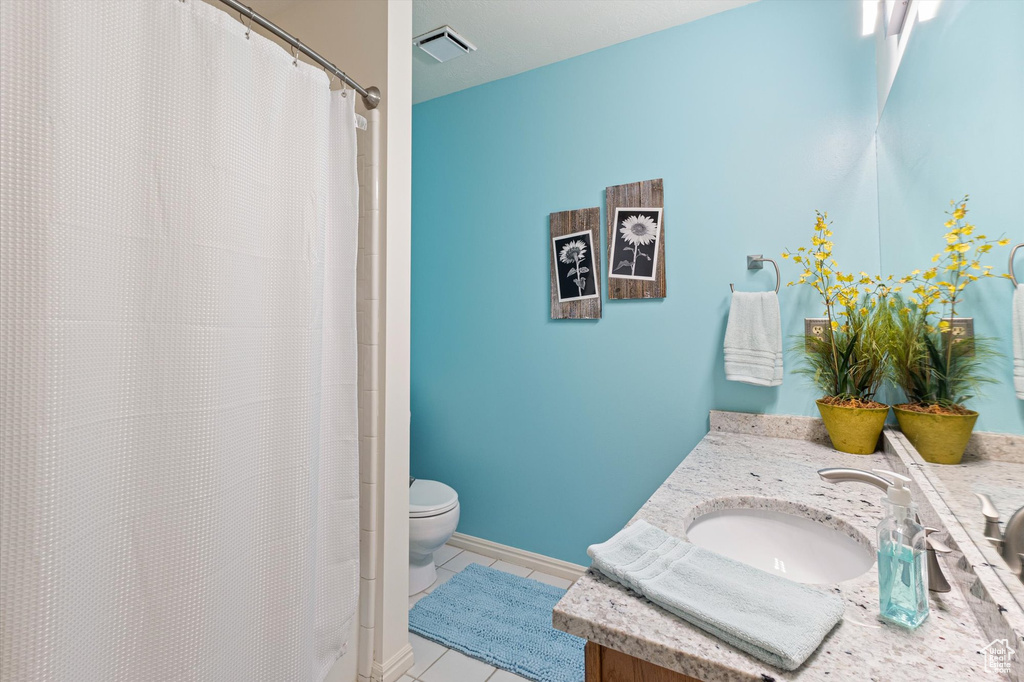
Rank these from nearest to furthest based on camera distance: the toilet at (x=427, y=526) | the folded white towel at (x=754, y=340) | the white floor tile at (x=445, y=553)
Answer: the folded white towel at (x=754, y=340) → the toilet at (x=427, y=526) → the white floor tile at (x=445, y=553)

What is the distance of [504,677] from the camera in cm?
168

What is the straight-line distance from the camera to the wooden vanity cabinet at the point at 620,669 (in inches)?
26.3

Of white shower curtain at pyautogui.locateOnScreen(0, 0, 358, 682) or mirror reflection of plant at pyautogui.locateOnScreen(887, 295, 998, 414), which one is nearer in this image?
white shower curtain at pyautogui.locateOnScreen(0, 0, 358, 682)

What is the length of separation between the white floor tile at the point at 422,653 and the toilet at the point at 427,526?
0.33 m

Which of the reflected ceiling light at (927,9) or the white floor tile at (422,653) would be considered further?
the white floor tile at (422,653)

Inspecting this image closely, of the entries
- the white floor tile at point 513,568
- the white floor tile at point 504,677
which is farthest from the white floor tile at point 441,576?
the white floor tile at point 504,677

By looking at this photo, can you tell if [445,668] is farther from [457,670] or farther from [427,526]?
[427,526]

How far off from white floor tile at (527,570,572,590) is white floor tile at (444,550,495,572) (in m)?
0.25

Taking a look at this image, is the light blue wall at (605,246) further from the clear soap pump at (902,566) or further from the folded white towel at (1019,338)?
the clear soap pump at (902,566)

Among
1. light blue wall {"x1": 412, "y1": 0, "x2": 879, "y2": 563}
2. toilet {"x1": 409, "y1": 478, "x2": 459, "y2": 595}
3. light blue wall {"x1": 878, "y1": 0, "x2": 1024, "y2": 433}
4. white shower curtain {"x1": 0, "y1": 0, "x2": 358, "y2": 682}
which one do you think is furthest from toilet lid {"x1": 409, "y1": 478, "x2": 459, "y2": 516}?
light blue wall {"x1": 878, "y1": 0, "x2": 1024, "y2": 433}

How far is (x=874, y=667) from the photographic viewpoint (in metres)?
0.60

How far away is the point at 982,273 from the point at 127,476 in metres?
1.63

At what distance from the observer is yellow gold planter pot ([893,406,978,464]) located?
1.12 metres

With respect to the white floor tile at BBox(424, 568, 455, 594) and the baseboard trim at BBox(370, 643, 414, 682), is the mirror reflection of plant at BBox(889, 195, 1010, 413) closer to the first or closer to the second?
the baseboard trim at BBox(370, 643, 414, 682)
